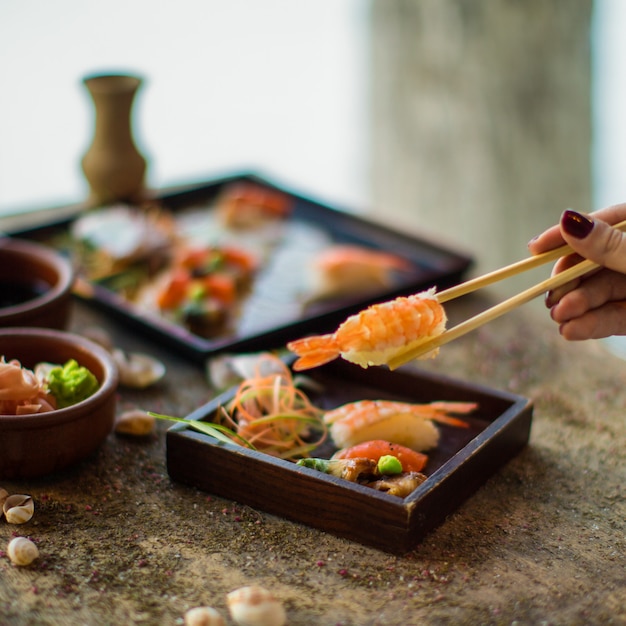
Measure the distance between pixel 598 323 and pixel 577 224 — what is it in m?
0.25

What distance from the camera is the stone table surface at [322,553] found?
4.33ft

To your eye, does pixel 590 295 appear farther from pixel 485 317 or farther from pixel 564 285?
pixel 485 317

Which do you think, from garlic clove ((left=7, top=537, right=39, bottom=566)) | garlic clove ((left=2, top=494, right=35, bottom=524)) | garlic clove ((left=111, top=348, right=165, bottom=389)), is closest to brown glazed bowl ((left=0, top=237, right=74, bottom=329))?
garlic clove ((left=111, top=348, right=165, bottom=389))

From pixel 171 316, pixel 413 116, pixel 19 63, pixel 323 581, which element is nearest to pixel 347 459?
pixel 323 581

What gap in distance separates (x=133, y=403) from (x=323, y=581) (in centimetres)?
73

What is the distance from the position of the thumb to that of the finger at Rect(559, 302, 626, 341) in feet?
0.53

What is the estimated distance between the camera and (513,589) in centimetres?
137

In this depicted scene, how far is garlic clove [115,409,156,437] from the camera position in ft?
5.87

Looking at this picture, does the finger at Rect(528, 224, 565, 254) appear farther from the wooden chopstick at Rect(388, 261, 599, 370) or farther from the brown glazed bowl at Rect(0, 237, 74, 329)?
the brown glazed bowl at Rect(0, 237, 74, 329)

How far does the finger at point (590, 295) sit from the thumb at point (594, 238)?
5.4 inches

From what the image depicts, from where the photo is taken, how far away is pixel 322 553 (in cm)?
144

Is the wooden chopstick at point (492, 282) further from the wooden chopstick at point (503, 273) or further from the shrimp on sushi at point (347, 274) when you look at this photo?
the shrimp on sushi at point (347, 274)

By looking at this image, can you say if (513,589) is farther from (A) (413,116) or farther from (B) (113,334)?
(A) (413,116)

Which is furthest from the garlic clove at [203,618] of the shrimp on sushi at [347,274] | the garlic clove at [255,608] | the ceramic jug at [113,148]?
the ceramic jug at [113,148]
